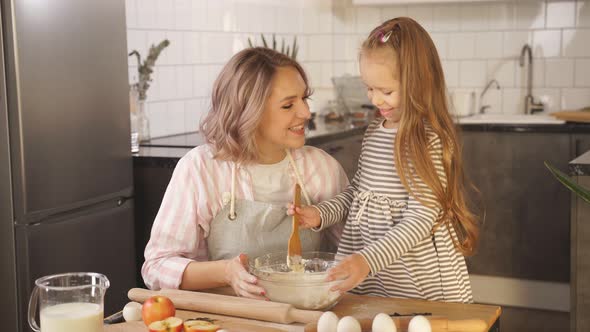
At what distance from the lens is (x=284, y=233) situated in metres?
2.10

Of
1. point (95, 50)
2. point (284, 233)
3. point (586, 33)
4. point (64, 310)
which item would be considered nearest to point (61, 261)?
point (95, 50)

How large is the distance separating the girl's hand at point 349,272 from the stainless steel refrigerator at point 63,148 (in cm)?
120

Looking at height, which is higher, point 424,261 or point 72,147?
point 72,147

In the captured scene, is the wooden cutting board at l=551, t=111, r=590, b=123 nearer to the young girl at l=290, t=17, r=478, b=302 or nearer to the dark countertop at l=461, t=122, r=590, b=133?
the dark countertop at l=461, t=122, r=590, b=133

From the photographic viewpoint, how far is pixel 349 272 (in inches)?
68.2

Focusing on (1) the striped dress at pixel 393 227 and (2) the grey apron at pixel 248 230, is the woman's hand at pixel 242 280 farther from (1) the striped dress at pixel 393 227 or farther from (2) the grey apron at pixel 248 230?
(1) the striped dress at pixel 393 227

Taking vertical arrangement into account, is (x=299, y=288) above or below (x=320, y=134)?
below

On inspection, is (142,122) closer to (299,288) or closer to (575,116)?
(299,288)

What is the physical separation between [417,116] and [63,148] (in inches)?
48.4

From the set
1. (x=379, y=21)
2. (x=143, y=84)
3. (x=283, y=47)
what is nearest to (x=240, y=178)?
(x=143, y=84)

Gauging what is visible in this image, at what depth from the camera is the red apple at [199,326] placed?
143 centimetres

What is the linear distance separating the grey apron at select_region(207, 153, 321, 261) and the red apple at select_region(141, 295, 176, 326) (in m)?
0.55

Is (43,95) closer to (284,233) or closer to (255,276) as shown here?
(284,233)

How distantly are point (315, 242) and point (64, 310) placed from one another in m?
0.90
